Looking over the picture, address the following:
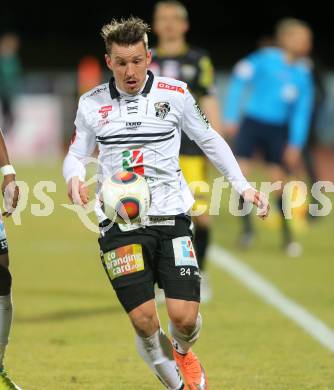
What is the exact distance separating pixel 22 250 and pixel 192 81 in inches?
173

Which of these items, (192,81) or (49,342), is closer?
(49,342)

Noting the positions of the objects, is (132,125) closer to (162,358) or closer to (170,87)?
(170,87)

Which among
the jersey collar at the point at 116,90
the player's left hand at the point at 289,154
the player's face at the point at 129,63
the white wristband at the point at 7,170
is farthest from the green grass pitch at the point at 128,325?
the player's face at the point at 129,63

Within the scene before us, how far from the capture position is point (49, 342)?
28.7 feet

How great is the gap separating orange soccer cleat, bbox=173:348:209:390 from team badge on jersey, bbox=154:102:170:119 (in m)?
1.35

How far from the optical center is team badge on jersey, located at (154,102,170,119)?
6.67 metres

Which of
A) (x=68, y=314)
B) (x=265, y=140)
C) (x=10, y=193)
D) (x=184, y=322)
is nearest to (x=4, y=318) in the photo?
(x=10, y=193)

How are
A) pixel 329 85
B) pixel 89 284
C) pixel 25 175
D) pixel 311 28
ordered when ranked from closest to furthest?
pixel 89 284
pixel 25 175
pixel 329 85
pixel 311 28

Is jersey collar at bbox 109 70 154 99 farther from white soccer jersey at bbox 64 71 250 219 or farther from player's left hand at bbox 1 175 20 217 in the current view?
player's left hand at bbox 1 175 20 217

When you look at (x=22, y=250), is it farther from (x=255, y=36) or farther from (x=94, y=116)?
(x=255, y=36)

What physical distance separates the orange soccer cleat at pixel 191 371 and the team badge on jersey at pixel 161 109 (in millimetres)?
1348

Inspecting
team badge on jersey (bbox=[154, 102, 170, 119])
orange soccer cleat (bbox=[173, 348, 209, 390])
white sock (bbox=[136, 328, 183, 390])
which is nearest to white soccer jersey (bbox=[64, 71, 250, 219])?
team badge on jersey (bbox=[154, 102, 170, 119])

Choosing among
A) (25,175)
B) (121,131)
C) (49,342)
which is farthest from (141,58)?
(25,175)

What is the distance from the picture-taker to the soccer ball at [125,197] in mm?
6484
